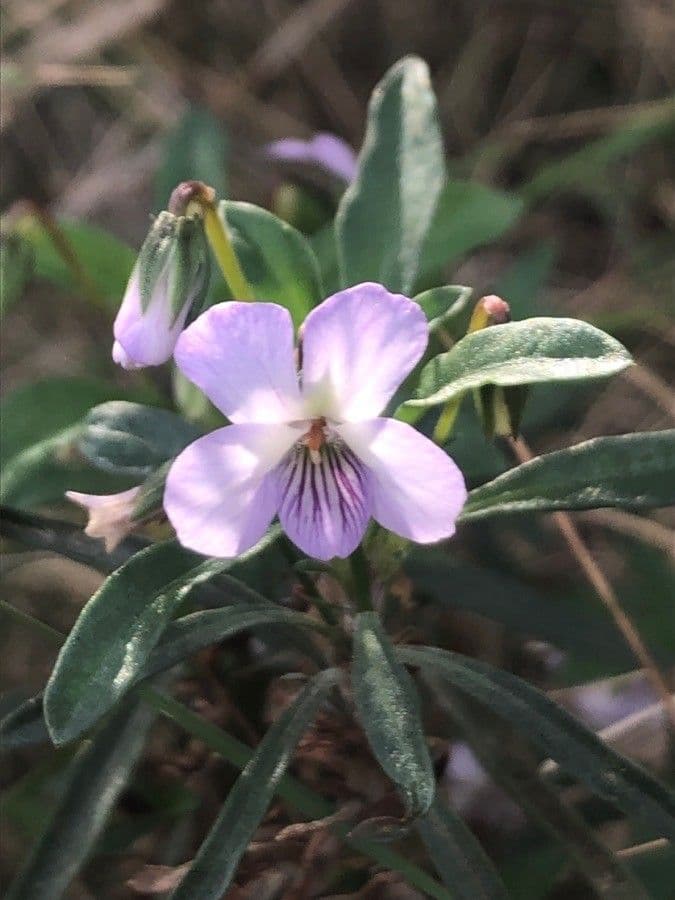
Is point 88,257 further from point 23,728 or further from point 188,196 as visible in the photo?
point 23,728

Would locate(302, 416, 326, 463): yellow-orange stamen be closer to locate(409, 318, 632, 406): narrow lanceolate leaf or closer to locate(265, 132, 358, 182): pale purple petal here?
locate(409, 318, 632, 406): narrow lanceolate leaf

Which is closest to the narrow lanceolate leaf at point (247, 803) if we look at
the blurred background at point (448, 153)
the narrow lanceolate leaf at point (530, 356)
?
the narrow lanceolate leaf at point (530, 356)

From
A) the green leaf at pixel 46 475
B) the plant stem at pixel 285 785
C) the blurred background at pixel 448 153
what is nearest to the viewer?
the plant stem at pixel 285 785

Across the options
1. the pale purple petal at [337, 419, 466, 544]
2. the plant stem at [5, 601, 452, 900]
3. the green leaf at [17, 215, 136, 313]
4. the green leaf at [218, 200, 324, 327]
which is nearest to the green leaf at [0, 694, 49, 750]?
the plant stem at [5, 601, 452, 900]

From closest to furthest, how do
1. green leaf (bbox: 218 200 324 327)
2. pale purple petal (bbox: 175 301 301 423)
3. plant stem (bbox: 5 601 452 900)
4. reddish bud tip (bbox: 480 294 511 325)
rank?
pale purple petal (bbox: 175 301 301 423)
reddish bud tip (bbox: 480 294 511 325)
plant stem (bbox: 5 601 452 900)
green leaf (bbox: 218 200 324 327)

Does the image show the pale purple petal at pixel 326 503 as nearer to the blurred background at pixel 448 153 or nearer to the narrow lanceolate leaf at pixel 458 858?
the narrow lanceolate leaf at pixel 458 858

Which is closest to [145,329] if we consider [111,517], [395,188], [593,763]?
[111,517]

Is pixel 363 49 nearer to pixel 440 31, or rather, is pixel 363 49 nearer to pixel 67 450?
pixel 440 31
